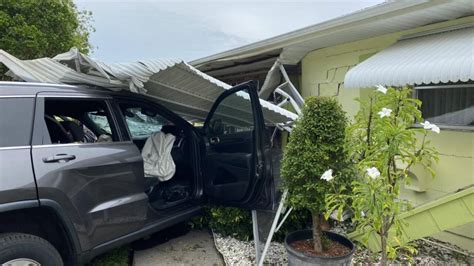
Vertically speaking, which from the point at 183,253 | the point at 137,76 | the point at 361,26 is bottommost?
the point at 183,253

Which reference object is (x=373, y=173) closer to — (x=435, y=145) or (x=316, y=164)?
(x=316, y=164)

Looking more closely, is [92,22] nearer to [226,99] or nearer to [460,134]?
[226,99]

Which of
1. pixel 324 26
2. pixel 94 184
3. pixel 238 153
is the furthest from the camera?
pixel 324 26

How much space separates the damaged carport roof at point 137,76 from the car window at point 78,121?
0.90 ft

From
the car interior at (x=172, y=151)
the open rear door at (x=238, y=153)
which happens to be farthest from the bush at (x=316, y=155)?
the car interior at (x=172, y=151)

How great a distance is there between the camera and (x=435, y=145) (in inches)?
159

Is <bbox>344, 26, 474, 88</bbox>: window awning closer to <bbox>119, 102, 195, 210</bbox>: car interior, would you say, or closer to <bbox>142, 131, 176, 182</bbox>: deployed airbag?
<bbox>119, 102, 195, 210</bbox>: car interior

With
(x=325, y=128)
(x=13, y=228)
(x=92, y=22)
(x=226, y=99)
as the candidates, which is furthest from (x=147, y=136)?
(x=92, y=22)

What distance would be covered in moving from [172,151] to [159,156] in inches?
11.6

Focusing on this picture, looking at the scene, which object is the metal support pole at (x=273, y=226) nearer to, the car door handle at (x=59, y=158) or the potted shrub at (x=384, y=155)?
the potted shrub at (x=384, y=155)

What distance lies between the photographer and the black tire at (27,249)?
7.88 ft

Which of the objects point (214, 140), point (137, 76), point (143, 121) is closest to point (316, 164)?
point (214, 140)

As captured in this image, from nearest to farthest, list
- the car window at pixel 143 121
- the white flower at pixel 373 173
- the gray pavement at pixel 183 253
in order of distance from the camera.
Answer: the white flower at pixel 373 173, the gray pavement at pixel 183 253, the car window at pixel 143 121

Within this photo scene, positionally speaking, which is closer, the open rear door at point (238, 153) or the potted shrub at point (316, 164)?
the potted shrub at point (316, 164)
